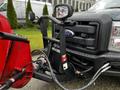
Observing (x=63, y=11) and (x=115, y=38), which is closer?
(x=63, y=11)

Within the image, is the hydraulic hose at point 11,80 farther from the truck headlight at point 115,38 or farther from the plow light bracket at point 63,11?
the truck headlight at point 115,38

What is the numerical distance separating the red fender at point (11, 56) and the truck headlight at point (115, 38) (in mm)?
1273

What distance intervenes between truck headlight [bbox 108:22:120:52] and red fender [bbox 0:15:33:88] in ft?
4.18

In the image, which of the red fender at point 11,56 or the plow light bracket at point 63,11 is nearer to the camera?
the red fender at point 11,56

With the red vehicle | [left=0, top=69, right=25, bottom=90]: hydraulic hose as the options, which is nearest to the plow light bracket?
the red vehicle

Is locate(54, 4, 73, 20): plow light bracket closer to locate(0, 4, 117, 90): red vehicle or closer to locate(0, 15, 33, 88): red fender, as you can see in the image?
locate(0, 4, 117, 90): red vehicle

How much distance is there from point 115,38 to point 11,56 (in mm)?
1593

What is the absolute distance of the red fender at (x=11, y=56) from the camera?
396 cm

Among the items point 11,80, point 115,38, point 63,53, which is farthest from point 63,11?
point 11,80

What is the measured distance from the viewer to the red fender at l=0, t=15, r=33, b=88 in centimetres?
396

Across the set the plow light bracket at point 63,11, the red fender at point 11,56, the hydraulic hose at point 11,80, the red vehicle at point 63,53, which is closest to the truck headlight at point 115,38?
the red vehicle at point 63,53

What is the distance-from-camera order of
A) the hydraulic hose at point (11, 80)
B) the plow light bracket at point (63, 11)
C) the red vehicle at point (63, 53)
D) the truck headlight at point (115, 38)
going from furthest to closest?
the truck headlight at point (115, 38)
the plow light bracket at point (63, 11)
the red vehicle at point (63, 53)
the hydraulic hose at point (11, 80)

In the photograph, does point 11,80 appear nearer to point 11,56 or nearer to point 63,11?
point 11,56

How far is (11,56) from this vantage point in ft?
13.4
